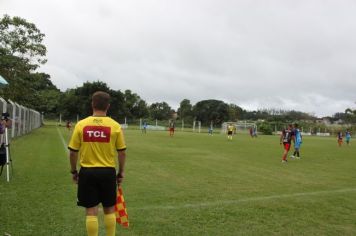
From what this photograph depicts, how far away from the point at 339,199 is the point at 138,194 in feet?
15.0

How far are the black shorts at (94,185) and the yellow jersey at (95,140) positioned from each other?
9cm

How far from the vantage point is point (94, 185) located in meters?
5.49

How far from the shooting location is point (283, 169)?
16.9m

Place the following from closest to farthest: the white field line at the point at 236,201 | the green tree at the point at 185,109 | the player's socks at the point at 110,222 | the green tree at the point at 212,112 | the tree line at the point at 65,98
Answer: the player's socks at the point at 110,222 → the white field line at the point at 236,201 → the tree line at the point at 65,98 → the green tree at the point at 212,112 → the green tree at the point at 185,109

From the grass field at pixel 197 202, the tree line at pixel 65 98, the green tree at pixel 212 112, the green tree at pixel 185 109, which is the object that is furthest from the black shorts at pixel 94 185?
the green tree at pixel 185 109

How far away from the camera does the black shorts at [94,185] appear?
5.46 metres

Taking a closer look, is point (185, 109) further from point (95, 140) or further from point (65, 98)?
point (95, 140)

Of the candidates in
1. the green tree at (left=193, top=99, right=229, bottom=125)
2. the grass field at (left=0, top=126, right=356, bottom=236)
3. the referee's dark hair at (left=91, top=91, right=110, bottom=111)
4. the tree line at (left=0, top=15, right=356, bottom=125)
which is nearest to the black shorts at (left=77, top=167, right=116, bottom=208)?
the referee's dark hair at (left=91, top=91, right=110, bottom=111)

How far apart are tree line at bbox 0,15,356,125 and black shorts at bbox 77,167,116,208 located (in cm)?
3000

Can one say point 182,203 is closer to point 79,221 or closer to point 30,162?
point 79,221

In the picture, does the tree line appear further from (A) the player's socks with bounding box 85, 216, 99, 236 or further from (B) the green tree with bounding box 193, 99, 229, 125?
Result: (A) the player's socks with bounding box 85, 216, 99, 236

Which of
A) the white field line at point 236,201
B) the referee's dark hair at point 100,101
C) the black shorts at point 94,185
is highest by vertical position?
the referee's dark hair at point 100,101

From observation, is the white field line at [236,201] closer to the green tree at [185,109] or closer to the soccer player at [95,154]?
the soccer player at [95,154]

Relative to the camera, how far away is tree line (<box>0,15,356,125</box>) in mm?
37375
